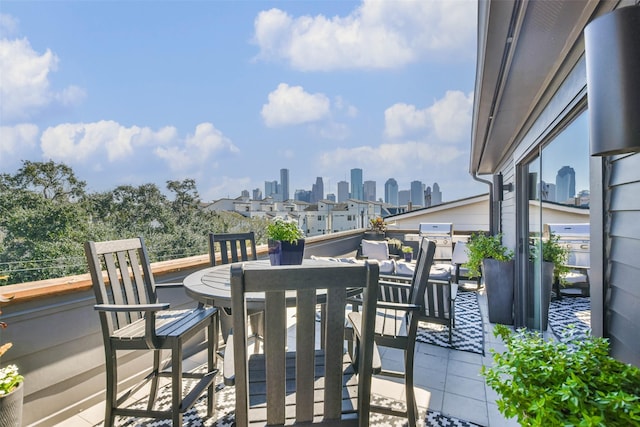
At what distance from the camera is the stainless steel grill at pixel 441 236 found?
8406mm

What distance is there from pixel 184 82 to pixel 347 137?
513 inches

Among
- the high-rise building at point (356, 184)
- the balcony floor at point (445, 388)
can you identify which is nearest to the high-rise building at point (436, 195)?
the high-rise building at point (356, 184)

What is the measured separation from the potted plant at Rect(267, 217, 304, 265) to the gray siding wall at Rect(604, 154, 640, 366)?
1.70 meters

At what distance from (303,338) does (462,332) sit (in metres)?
3.35

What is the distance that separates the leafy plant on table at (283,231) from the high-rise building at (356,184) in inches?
894

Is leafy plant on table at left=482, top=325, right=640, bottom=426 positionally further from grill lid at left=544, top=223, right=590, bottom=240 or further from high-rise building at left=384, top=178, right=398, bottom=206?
high-rise building at left=384, top=178, right=398, bottom=206

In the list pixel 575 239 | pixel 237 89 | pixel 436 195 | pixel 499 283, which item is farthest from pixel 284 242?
pixel 237 89

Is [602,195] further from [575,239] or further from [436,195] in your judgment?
[436,195]

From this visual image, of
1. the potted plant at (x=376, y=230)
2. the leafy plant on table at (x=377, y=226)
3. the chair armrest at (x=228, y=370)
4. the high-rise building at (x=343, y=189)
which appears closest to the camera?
the chair armrest at (x=228, y=370)

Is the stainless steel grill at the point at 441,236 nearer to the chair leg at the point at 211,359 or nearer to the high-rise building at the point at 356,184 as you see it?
the chair leg at the point at 211,359

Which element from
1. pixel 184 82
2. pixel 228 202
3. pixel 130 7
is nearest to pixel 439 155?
pixel 228 202

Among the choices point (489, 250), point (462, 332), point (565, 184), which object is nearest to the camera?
point (565, 184)

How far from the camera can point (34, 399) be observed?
6.60 feet

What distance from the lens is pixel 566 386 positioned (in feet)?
3.03
